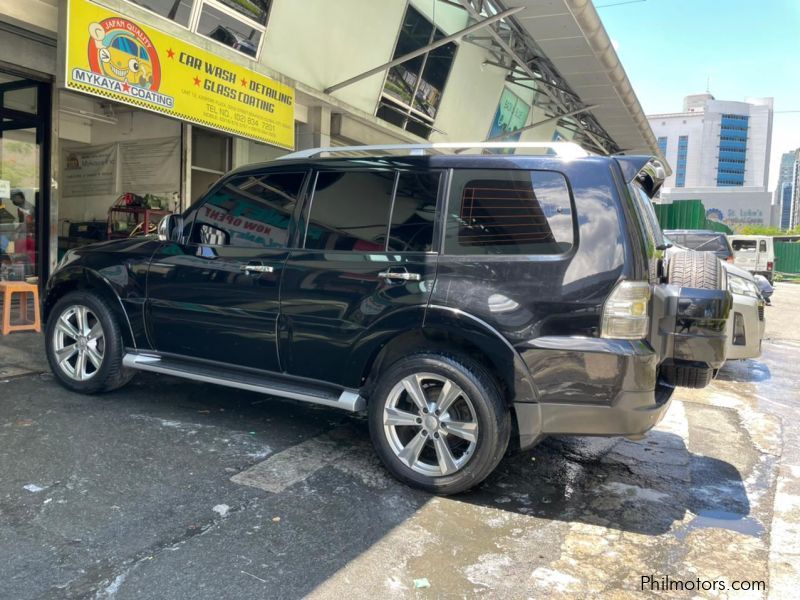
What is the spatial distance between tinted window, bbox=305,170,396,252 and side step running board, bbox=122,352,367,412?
0.91 meters

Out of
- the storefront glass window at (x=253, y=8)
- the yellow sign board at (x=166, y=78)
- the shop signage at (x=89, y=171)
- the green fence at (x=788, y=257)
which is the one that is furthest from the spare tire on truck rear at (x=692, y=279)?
the green fence at (x=788, y=257)

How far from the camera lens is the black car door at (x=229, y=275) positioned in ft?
13.4

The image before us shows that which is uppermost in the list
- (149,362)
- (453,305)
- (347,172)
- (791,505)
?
(347,172)

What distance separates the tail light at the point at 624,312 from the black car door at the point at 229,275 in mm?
2044

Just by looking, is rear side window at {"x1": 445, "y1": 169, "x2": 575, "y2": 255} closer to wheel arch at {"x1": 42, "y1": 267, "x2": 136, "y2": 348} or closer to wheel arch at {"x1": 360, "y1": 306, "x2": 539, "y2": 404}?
wheel arch at {"x1": 360, "y1": 306, "x2": 539, "y2": 404}

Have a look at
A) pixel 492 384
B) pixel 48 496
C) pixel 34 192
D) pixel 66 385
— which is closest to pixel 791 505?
pixel 492 384

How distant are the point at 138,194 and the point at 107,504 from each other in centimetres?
915

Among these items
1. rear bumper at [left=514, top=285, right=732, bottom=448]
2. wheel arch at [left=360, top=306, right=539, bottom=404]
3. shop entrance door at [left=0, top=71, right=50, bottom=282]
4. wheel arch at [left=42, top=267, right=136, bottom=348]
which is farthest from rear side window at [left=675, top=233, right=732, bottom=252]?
shop entrance door at [left=0, top=71, right=50, bottom=282]

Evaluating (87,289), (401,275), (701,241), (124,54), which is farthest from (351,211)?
(701,241)

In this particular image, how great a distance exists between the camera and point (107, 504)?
315 cm

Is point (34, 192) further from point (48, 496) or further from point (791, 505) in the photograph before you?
point (791, 505)

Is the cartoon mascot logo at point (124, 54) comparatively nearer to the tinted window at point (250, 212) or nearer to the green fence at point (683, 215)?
the tinted window at point (250, 212)

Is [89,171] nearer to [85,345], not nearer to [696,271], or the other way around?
[85,345]

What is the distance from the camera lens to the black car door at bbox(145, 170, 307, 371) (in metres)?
4.10
